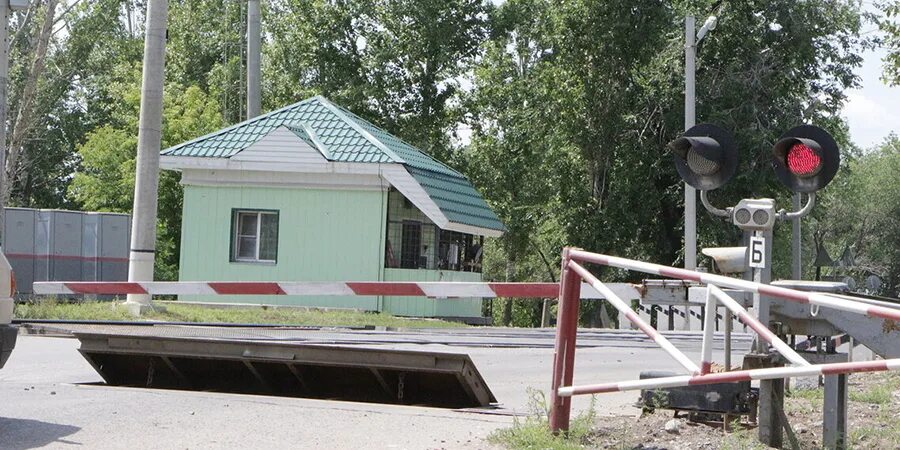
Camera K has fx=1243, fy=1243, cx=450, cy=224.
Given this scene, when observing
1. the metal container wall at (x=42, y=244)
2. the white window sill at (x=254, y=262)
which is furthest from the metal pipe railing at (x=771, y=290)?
the metal container wall at (x=42, y=244)

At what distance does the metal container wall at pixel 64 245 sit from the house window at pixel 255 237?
391cm

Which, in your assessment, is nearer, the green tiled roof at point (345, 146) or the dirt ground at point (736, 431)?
the dirt ground at point (736, 431)

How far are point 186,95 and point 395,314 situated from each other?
19970mm

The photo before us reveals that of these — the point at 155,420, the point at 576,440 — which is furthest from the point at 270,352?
the point at 576,440

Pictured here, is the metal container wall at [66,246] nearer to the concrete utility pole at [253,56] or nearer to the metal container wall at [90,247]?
the metal container wall at [90,247]

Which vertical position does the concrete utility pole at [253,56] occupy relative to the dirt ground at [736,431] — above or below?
above

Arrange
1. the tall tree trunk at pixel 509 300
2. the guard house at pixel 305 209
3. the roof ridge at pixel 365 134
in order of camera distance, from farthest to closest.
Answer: the tall tree trunk at pixel 509 300, the guard house at pixel 305 209, the roof ridge at pixel 365 134

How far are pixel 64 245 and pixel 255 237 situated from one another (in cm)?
476

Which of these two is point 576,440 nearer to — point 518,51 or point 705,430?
point 705,430

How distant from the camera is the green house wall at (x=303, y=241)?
28.9 metres

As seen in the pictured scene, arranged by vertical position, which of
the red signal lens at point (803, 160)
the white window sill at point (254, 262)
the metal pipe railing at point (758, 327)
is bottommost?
the white window sill at point (254, 262)

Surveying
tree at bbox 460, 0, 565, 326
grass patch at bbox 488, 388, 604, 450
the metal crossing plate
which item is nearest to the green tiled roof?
tree at bbox 460, 0, 565, 326

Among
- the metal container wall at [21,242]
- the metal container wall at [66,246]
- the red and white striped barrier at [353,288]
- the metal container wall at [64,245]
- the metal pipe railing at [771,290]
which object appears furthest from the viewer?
the metal container wall at [66,246]

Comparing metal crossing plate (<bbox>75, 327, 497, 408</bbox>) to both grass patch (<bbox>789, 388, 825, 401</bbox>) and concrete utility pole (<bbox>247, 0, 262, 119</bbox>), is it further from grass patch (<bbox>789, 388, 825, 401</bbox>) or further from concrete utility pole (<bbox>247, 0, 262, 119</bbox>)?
concrete utility pole (<bbox>247, 0, 262, 119</bbox>)
